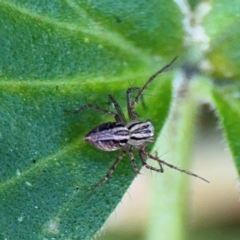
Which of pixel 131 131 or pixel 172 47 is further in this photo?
pixel 131 131

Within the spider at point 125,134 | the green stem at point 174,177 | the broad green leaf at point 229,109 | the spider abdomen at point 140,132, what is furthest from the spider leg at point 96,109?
the broad green leaf at point 229,109

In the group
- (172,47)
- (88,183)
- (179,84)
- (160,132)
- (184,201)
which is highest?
(172,47)

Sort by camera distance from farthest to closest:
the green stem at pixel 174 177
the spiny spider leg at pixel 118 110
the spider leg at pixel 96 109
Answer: the green stem at pixel 174 177, the spiny spider leg at pixel 118 110, the spider leg at pixel 96 109

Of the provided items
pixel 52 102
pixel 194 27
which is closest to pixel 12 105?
pixel 52 102

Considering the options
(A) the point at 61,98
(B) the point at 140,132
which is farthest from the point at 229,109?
(A) the point at 61,98

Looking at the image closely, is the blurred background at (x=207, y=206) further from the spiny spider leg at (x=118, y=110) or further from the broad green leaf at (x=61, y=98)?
the broad green leaf at (x=61, y=98)

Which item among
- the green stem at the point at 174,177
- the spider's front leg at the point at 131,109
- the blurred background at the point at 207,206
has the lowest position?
the blurred background at the point at 207,206

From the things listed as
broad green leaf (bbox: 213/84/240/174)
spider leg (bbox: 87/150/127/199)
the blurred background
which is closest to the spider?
spider leg (bbox: 87/150/127/199)

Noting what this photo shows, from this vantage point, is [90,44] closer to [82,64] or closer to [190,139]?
[82,64]
